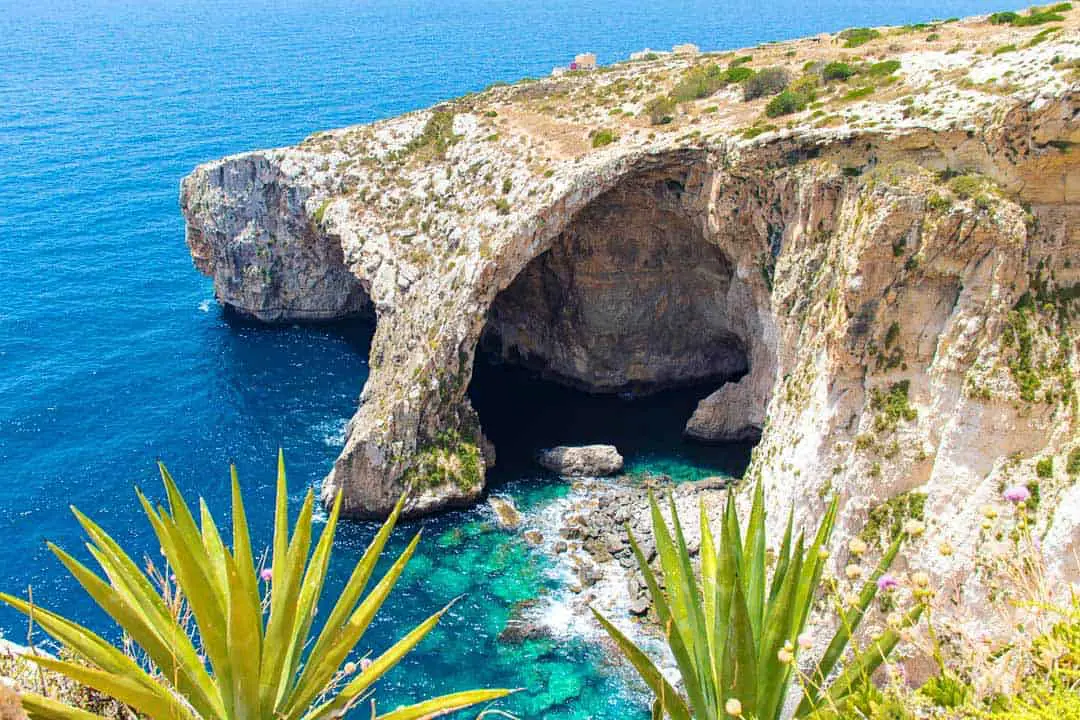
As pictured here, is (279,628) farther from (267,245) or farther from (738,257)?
(267,245)

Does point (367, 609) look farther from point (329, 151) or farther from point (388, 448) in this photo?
point (329, 151)

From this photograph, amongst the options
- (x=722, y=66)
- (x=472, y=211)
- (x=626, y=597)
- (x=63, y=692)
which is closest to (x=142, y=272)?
(x=472, y=211)

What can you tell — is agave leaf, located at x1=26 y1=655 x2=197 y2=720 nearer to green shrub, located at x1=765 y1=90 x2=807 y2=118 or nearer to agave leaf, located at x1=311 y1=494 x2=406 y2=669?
agave leaf, located at x1=311 y1=494 x2=406 y2=669

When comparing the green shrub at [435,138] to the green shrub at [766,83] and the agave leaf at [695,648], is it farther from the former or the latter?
the agave leaf at [695,648]

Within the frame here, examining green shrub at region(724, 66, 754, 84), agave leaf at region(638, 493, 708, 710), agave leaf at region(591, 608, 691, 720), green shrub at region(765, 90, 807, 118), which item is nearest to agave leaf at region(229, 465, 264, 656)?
agave leaf at region(591, 608, 691, 720)

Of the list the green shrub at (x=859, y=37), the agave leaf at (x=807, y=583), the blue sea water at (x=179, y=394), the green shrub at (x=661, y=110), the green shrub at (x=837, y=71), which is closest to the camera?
the agave leaf at (x=807, y=583)

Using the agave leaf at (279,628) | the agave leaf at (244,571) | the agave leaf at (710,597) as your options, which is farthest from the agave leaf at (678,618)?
the agave leaf at (244,571)
